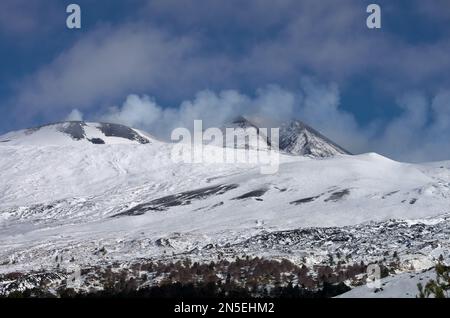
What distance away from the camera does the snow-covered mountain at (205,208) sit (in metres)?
68.1

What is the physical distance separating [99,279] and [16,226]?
159 feet

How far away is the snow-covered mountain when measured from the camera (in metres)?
68.1

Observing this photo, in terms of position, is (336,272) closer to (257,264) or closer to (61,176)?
(257,264)

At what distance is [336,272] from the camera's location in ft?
176

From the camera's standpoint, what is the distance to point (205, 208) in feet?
321

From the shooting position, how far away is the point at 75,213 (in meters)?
106

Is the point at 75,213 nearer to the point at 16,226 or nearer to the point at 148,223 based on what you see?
the point at 16,226

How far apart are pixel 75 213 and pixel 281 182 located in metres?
34.4
